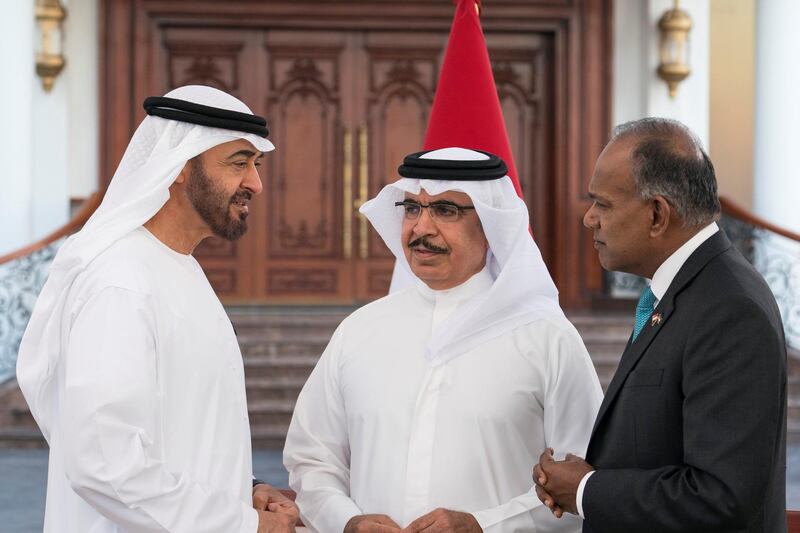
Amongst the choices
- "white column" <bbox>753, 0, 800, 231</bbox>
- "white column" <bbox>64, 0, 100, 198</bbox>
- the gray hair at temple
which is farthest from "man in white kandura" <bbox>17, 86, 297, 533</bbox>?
"white column" <bbox>753, 0, 800, 231</bbox>

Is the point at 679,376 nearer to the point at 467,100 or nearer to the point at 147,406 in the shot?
the point at 147,406

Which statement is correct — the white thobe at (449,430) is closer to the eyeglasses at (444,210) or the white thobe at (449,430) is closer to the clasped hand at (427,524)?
the clasped hand at (427,524)

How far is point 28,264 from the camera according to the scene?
816cm

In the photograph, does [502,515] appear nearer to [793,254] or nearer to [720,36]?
[793,254]

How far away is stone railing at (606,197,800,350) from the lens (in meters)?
8.58

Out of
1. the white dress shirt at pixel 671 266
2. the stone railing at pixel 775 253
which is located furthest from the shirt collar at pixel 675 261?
the stone railing at pixel 775 253

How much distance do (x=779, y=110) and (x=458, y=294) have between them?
680 cm

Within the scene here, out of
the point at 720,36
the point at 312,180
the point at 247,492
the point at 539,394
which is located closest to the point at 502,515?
the point at 539,394

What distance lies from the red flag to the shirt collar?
180 centimetres

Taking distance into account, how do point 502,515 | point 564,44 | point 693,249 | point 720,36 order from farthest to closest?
1. point 720,36
2. point 564,44
3. point 502,515
4. point 693,249

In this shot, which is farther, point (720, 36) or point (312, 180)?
point (720, 36)

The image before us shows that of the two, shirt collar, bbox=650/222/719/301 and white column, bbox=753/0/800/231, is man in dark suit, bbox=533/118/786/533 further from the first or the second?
white column, bbox=753/0/800/231

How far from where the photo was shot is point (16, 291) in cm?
816

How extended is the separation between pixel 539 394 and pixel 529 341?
139mm
